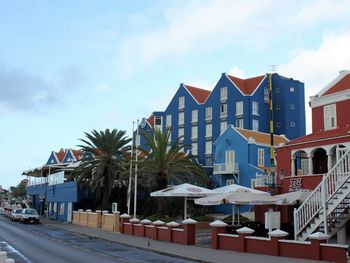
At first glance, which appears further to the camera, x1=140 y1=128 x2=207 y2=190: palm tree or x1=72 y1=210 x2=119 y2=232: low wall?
x1=140 y1=128 x2=207 y2=190: palm tree

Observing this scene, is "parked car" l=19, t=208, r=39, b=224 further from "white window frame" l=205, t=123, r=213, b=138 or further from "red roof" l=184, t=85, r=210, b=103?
"red roof" l=184, t=85, r=210, b=103

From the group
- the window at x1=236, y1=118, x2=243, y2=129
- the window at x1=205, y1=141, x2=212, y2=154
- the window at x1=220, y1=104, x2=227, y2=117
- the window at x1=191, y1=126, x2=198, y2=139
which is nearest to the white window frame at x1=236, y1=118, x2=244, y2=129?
the window at x1=236, y1=118, x2=243, y2=129

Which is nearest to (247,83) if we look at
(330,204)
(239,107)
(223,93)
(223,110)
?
(223,93)

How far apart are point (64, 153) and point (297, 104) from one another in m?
55.3

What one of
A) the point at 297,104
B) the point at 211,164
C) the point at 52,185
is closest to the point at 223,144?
the point at 211,164

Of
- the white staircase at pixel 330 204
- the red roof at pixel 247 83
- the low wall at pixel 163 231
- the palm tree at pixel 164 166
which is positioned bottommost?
the low wall at pixel 163 231

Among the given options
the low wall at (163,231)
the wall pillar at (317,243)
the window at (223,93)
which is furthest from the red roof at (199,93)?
the wall pillar at (317,243)

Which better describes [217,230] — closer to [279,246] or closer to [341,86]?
[279,246]

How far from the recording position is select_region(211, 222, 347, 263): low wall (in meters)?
16.2

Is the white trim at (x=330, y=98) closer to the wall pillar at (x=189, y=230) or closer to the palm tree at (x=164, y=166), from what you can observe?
the wall pillar at (x=189, y=230)

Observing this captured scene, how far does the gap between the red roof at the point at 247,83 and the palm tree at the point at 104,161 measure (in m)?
25.8

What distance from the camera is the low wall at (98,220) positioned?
35394mm

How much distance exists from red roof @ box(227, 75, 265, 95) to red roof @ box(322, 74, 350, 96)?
117 feet

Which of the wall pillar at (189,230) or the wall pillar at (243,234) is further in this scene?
the wall pillar at (189,230)
